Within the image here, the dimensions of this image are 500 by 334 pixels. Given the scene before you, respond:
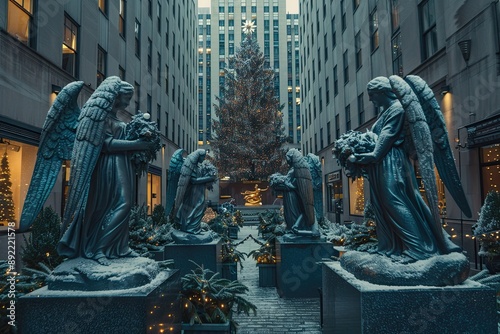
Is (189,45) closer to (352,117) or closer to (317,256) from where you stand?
(352,117)

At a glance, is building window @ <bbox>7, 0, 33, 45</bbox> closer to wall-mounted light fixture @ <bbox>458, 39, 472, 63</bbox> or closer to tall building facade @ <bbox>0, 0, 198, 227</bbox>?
tall building facade @ <bbox>0, 0, 198, 227</bbox>

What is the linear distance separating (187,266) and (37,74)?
8361 millimetres

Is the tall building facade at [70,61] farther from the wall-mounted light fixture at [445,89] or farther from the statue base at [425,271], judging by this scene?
the wall-mounted light fixture at [445,89]

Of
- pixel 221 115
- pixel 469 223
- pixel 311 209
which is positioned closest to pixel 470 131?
pixel 469 223

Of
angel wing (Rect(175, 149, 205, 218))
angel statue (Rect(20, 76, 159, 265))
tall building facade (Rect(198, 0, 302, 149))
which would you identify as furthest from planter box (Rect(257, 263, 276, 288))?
tall building facade (Rect(198, 0, 302, 149))

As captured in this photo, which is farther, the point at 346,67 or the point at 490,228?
the point at 346,67

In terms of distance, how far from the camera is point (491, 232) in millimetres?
8898

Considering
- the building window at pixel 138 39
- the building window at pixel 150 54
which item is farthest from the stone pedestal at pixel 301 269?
the building window at pixel 150 54

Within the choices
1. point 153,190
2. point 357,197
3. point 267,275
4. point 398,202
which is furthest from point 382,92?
point 153,190

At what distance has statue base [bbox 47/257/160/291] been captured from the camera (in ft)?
13.0

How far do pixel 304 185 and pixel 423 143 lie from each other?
196 inches

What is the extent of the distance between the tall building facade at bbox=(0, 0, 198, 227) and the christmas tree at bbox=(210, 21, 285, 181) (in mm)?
7385

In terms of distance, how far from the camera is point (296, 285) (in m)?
8.84

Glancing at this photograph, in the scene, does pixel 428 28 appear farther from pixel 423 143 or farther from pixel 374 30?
pixel 423 143
